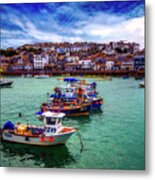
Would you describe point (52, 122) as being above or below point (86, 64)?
below

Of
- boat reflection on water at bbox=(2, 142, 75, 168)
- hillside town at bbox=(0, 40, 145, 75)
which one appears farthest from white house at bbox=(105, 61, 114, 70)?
boat reflection on water at bbox=(2, 142, 75, 168)

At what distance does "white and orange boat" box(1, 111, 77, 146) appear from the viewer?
2.24 meters

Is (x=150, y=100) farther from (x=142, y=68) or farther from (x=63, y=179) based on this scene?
(x=63, y=179)

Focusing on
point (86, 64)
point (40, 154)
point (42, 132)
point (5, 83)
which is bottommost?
point (40, 154)

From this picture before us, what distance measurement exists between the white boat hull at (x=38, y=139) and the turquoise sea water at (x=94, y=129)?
26 mm

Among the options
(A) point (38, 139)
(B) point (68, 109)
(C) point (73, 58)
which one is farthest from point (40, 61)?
(A) point (38, 139)

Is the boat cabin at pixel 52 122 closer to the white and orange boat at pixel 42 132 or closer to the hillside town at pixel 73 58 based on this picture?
the white and orange boat at pixel 42 132

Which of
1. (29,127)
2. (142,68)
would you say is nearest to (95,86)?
(142,68)

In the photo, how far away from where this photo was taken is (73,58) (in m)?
2.27

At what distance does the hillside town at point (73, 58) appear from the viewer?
2.20 m

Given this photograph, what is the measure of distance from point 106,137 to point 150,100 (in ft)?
1.03

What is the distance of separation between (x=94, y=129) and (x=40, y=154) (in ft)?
1.09

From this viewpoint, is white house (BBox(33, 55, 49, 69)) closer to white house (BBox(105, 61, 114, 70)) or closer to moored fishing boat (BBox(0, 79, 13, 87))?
moored fishing boat (BBox(0, 79, 13, 87))

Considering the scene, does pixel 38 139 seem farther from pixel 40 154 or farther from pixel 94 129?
pixel 94 129
